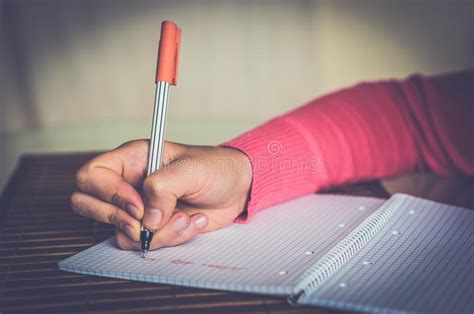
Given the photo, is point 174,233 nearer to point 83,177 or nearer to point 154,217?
point 154,217

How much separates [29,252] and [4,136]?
1399 mm

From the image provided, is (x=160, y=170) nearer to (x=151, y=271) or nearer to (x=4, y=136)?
(x=151, y=271)

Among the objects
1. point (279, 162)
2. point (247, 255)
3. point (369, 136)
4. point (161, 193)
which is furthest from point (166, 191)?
point (369, 136)

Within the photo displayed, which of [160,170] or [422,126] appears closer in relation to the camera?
[160,170]

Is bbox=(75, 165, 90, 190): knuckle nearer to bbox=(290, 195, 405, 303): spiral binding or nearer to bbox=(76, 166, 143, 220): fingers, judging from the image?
bbox=(76, 166, 143, 220): fingers

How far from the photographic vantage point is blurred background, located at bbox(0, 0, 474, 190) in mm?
2090

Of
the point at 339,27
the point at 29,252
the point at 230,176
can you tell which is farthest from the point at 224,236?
the point at 339,27

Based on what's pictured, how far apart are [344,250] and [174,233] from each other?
0.19 metres

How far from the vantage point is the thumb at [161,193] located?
2.19 feet

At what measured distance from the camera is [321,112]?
978 mm

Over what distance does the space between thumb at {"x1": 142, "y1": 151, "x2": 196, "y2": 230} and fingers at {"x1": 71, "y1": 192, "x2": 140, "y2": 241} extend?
0.7 inches

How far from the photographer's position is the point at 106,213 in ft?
2.40

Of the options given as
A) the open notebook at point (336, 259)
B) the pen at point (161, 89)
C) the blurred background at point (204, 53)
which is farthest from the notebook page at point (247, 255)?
the blurred background at point (204, 53)

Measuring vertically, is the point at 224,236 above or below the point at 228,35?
below
